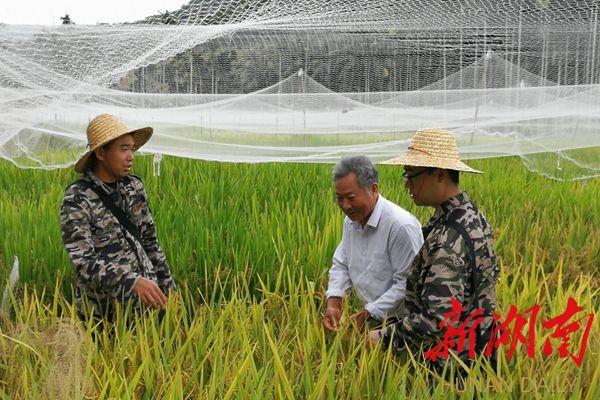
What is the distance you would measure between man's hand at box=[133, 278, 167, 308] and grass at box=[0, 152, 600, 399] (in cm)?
6

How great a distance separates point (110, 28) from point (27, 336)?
1553mm

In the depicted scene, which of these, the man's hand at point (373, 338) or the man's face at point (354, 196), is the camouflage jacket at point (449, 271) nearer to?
the man's hand at point (373, 338)

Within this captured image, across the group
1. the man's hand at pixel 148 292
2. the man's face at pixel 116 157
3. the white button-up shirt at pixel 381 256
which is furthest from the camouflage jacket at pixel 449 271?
the man's face at pixel 116 157

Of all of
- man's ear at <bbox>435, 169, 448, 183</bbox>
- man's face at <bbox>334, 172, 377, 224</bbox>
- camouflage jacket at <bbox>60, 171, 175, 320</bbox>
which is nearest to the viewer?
man's ear at <bbox>435, 169, 448, 183</bbox>

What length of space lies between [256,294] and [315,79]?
4.53ft

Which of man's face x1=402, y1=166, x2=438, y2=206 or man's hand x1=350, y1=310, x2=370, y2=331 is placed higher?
man's face x1=402, y1=166, x2=438, y2=206

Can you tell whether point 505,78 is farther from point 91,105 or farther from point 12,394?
point 12,394

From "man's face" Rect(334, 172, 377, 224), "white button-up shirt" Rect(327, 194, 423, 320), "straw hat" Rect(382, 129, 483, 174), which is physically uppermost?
"straw hat" Rect(382, 129, 483, 174)

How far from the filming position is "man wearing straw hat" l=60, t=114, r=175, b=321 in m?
1.92

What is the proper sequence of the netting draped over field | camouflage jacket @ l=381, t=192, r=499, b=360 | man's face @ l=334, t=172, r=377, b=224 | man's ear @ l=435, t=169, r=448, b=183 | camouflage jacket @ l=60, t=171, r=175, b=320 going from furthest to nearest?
1. the netting draped over field
2. camouflage jacket @ l=60, t=171, r=175, b=320
3. man's face @ l=334, t=172, r=377, b=224
4. man's ear @ l=435, t=169, r=448, b=183
5. camouflage jacket @ l=381, t=192, r=499, b=360

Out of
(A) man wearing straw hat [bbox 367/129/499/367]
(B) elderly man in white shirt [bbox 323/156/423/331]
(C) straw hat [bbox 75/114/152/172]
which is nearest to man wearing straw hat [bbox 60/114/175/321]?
(C) straw hat [bbox 75/114/152/172]

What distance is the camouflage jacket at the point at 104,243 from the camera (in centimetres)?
192

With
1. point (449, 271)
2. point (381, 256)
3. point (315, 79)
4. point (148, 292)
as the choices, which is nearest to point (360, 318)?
point (381, 256)

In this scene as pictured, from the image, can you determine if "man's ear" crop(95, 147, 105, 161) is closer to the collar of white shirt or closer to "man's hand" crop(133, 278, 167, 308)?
"man's hand" crop(133, 278, 167, 308)
